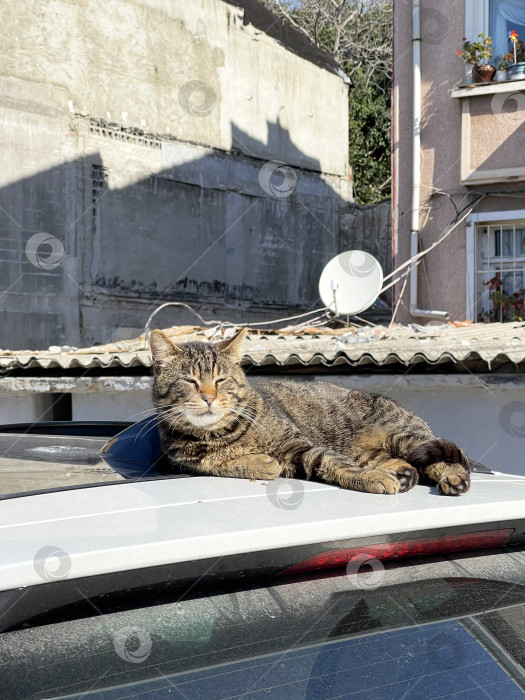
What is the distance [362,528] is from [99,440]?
1726 millimetres

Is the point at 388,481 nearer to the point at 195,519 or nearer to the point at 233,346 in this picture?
the point at 195,519

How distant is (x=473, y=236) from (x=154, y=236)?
829 centimetres

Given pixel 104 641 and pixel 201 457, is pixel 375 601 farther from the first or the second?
pixel 201 457

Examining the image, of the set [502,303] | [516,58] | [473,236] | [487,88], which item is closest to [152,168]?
[473,236]

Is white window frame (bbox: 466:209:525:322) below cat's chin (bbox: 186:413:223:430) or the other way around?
the other way around

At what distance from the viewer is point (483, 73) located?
1153 cm

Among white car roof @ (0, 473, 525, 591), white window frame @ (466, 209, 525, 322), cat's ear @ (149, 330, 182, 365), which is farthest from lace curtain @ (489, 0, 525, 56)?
white car roof @ (0, 473, 525, 591)

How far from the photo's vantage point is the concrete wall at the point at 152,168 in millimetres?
16156

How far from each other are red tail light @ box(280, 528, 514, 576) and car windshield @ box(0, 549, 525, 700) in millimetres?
30

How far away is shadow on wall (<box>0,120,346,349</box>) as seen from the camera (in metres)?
16.3

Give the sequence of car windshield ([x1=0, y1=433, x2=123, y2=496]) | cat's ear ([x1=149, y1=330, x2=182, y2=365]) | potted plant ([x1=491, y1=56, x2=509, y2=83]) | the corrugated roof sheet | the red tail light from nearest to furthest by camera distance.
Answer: the red tail light
car windshield ([x1=0, y1=433, x2=123, y2=496])
cat's ear ([x1=149, y1=330, x2=182, y2=365])
the corrugated roof sheet
potted plant ([x1=491, y1=56, x2=509, y2=83])

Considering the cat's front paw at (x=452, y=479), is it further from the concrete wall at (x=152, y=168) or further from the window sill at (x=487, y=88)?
the concrete wall at (x=152, y=168)

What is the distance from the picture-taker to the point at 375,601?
1.79 m

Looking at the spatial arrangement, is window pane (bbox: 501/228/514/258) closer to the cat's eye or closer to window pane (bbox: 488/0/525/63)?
window pane (bbox: 488/0/525/63)
